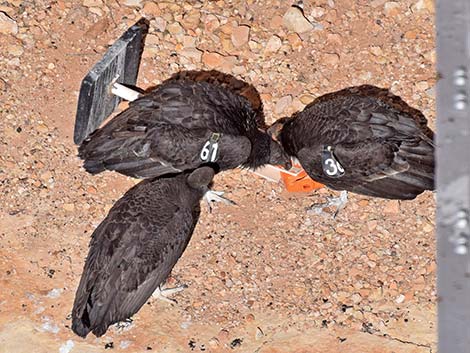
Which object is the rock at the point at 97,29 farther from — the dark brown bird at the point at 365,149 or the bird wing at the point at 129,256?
the dark brown bird at the point at 365,149

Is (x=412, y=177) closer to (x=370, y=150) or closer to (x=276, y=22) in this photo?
(x=370, y=150)

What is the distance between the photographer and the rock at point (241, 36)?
23.5 feet

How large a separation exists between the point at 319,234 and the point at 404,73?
1798mm

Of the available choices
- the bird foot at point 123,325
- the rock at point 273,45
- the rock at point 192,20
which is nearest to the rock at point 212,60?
the rock at point 192,20

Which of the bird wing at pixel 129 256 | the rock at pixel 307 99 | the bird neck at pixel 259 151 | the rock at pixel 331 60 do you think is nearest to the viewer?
the bird wing at pixel 129 256

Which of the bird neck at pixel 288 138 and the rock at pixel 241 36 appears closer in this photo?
the bird neck at pixel 288 138

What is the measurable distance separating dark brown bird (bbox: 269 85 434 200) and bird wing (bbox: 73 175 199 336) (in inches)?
45.4

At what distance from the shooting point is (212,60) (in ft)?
23.3

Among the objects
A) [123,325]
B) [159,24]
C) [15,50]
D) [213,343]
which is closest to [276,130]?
[159,24]

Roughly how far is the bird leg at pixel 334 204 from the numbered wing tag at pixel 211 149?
0.98m

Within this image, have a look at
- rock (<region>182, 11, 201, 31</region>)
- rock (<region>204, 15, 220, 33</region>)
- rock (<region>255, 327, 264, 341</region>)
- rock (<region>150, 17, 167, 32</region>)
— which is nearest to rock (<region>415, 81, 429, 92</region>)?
rock (<region>204, 15, 220, 33</region>)

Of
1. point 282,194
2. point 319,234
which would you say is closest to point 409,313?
point 319,234

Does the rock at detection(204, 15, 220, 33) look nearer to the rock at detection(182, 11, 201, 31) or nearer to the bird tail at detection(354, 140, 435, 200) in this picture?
the rock at detection(182, 11, 201, 31)

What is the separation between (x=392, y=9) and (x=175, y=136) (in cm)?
264
